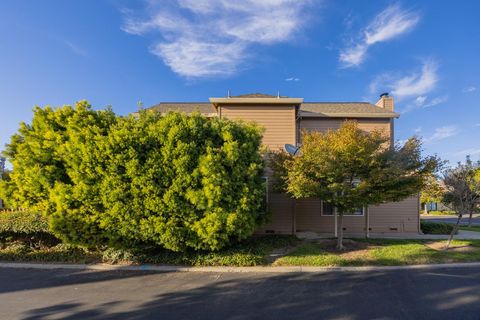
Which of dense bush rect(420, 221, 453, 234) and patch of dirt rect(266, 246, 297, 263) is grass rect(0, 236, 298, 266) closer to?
patch of dirt rect(266, 246, 297, 263)

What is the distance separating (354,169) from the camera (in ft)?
24.0

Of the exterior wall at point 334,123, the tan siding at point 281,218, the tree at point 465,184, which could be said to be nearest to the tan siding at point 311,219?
the tan siding at point 281,218

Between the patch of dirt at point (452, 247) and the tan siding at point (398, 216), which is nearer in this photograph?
the patch of dirt at point (452, 247)

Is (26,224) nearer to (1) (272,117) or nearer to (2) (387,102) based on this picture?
(1) (272,117)

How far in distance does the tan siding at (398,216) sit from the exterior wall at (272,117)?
219 inches

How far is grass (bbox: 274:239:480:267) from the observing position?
21.6ft

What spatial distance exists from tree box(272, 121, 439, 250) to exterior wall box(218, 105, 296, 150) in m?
2.52

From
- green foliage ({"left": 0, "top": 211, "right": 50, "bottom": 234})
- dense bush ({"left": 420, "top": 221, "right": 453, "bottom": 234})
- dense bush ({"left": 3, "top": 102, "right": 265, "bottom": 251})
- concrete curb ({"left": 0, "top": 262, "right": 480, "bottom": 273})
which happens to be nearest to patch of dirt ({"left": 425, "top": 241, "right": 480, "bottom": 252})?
concrete curb ({"left": 0, "top": 262, "right": 480, "bottom": 273})

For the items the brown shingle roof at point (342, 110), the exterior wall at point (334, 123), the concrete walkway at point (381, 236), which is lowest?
the concrete walkway at point (381, 236)

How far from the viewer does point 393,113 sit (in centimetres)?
1098

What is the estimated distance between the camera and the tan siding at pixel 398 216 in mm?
10836

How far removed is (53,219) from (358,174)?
30.9 ft

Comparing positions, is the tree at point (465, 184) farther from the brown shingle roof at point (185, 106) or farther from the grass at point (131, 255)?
the brown shingle roof at point (185, 106)

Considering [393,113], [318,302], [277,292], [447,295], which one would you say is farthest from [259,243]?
[393,113]
